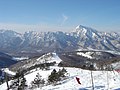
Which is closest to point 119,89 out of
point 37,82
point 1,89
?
point 37,82

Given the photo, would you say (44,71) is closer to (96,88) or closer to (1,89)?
(1,89)

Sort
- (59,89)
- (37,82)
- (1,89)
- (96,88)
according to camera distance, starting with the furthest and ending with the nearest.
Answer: (1,89), (37,82), (59,89), (96,88)

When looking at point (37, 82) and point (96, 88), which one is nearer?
point (96, 88)

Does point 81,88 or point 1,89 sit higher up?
point 81,88

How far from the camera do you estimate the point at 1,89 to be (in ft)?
464

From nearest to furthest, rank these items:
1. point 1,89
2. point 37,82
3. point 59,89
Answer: point 59,89
point 37,82
point 1,89

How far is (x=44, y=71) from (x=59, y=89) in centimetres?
11444

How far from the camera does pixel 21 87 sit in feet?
297

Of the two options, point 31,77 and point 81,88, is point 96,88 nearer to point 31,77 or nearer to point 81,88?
point 81,88

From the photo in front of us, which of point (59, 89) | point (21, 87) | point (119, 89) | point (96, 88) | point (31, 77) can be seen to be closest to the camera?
point (119, 89)

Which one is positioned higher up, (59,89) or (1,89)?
(59,89)

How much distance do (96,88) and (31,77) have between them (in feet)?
380

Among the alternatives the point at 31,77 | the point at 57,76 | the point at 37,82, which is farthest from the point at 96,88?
the point at 31,77

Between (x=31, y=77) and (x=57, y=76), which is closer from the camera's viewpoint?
(x=57, y=76)
